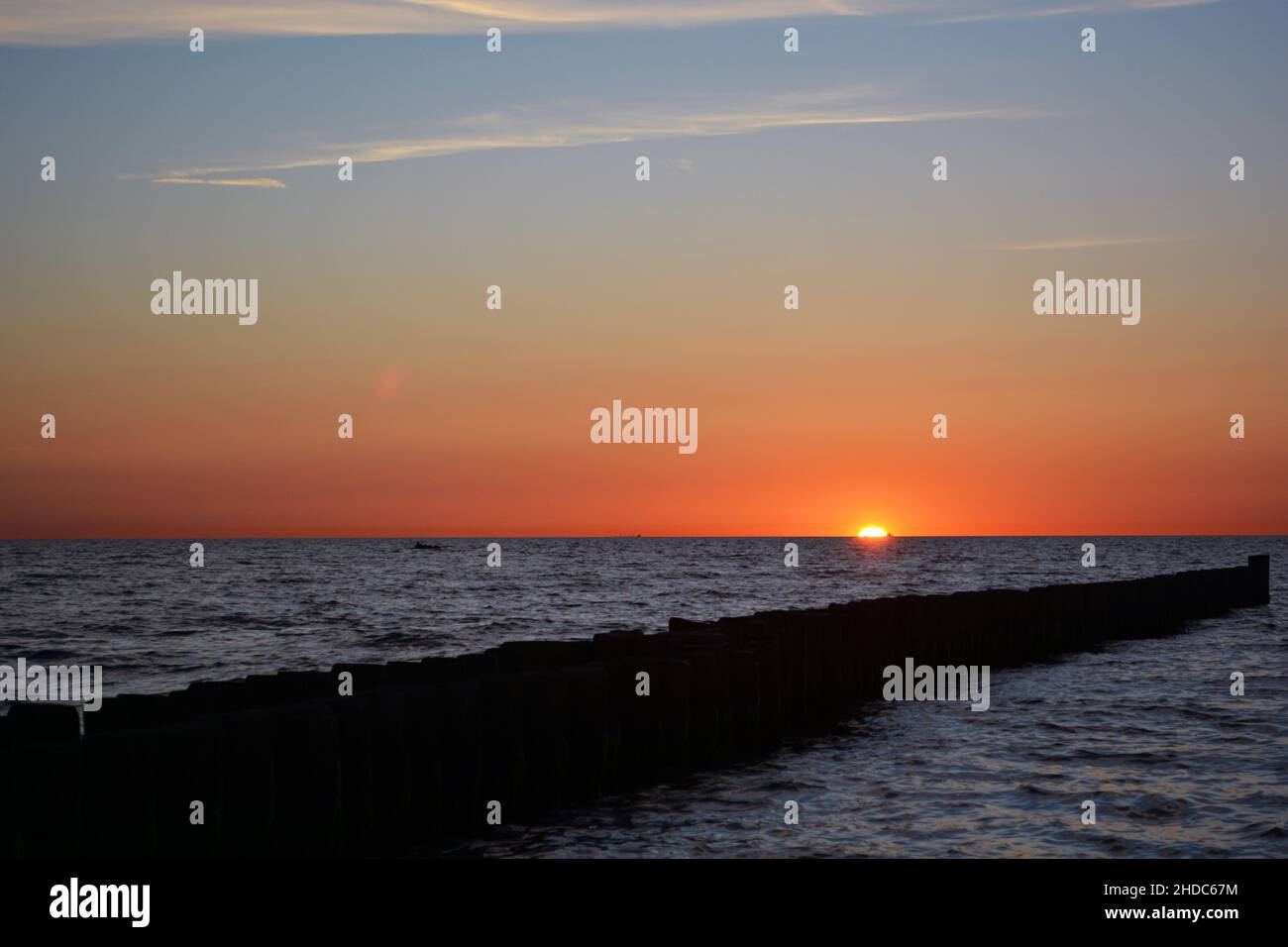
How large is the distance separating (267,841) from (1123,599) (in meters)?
35.3

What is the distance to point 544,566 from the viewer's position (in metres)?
119

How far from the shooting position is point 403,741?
12344 millimetres

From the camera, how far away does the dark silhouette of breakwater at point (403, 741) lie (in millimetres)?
9703

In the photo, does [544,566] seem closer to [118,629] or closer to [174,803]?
[118,629]

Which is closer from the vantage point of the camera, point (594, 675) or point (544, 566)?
point (594, 675)

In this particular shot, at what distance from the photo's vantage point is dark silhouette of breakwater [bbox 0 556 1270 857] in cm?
970

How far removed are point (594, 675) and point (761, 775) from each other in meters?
3.26

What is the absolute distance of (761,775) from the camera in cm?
1698

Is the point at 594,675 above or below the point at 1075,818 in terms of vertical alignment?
above
